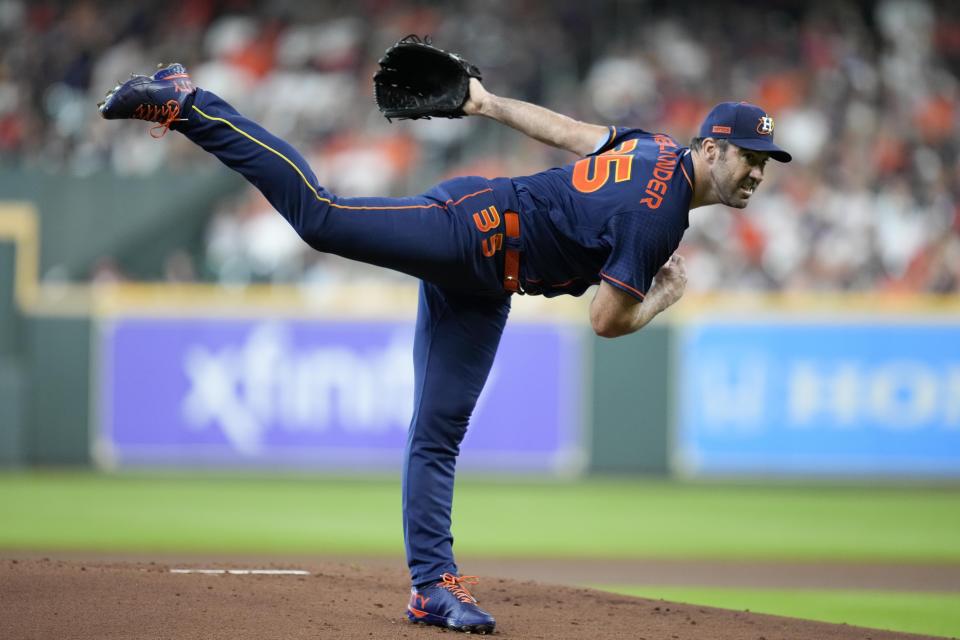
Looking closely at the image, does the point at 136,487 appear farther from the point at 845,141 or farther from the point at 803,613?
the point at 845,141

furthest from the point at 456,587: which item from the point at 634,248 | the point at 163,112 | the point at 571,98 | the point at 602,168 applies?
the point at 571,98

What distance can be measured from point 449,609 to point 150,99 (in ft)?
6.84

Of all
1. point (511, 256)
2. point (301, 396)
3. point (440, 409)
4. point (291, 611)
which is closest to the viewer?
point (511, 256)

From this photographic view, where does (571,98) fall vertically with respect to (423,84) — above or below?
above

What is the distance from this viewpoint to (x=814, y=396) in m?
13.1

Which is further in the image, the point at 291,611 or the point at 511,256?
the point at 291,611

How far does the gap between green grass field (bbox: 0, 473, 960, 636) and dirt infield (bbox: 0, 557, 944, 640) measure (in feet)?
5.19

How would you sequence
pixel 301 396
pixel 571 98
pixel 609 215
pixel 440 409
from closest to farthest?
pixel 609 215, pixel 440 409, pixel 301 396, pixel 571 98

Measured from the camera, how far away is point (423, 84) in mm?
4965

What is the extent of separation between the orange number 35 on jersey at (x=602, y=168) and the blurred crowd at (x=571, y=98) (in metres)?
9.09

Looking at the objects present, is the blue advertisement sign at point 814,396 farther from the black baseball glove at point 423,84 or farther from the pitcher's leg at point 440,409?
the black baseball glove at point 423,84

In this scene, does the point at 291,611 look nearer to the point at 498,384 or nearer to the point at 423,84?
the point at 423,84

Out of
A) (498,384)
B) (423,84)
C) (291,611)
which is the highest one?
(423,84)

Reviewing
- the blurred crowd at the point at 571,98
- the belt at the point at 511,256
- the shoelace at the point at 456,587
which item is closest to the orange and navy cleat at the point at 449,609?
the shoelace at the point at 456,587
